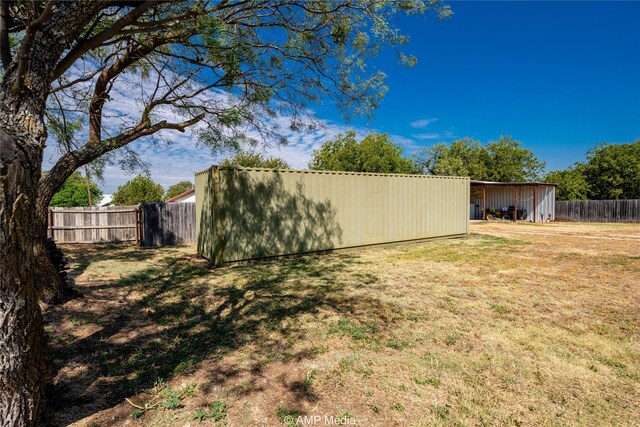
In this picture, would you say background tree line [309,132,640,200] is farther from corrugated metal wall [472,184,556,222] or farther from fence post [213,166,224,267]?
fence post [213,166,224,267]

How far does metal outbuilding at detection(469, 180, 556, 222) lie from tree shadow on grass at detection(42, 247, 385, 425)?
18.9 meters

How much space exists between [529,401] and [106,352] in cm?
376

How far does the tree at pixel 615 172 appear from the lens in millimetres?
27656

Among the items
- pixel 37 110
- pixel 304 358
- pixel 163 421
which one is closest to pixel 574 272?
pixel 304 358

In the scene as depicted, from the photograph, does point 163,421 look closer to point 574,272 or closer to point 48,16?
point 48,16

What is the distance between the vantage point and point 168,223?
11.5m

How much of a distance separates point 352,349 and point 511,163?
39.8 meters

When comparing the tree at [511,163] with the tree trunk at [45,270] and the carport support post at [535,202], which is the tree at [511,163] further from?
the tree trunk at [45,270]

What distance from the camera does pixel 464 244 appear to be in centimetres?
1033

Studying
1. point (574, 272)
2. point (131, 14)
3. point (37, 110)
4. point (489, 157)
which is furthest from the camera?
point (489, 157)

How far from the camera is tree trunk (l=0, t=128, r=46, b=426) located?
5.51 ft

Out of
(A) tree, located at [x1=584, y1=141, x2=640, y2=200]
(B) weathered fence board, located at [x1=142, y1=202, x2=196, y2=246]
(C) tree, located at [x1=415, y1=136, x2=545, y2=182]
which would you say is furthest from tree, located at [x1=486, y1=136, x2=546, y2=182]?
(B) weathered fence board, located at [x1=142, y1=202, x2=196, y2=246]

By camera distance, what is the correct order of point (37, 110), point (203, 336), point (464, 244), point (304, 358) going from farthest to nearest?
point (464, 244), point (203, 336), point (304, 358), point (37, 110)

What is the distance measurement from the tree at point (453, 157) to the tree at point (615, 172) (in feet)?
34.0
